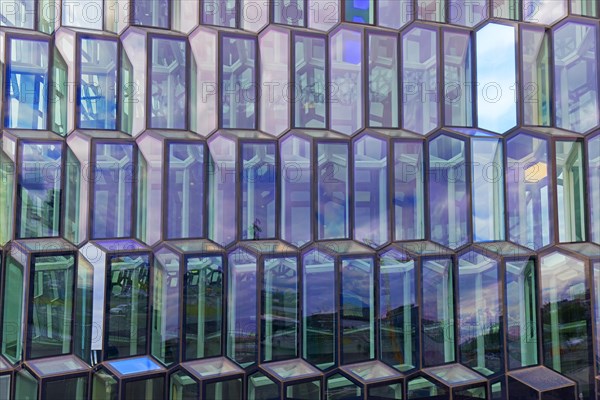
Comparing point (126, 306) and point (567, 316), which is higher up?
point (126, 306)

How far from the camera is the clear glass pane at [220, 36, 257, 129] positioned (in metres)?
3.41

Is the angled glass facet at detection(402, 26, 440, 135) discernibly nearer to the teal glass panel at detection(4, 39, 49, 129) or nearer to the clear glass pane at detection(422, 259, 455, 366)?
the clear glass pane at detection(422, 259, 455, 366)

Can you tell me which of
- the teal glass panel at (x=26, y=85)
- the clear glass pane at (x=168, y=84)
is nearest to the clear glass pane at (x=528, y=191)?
the clear glass pane at (x=168, y=84)

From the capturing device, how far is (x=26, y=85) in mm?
3164

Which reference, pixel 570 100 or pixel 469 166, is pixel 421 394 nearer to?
pixel 469 166

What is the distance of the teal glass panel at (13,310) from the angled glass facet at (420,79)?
99.6 inches

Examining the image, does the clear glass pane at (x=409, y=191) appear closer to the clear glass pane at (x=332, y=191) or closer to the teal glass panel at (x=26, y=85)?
the clear glass pane at (x=332, y=191)

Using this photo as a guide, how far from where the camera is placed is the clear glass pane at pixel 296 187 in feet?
11.2

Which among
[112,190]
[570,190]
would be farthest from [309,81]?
[570,190]

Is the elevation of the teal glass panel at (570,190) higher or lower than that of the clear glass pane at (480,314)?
higher

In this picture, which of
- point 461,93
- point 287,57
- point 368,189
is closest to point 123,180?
point 287,57

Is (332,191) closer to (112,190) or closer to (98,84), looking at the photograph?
(112,190)

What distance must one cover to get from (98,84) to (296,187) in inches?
53.6

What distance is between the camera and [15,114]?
3145mm
